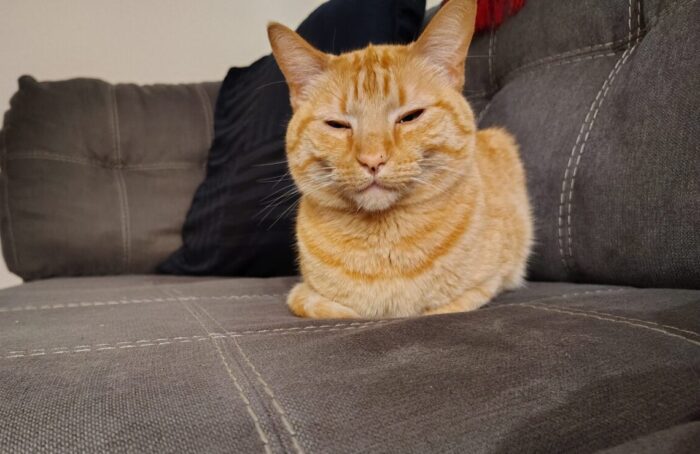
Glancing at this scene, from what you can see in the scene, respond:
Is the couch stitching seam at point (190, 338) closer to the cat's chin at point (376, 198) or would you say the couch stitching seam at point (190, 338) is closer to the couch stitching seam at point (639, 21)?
the cat's chin at point (376, 198)

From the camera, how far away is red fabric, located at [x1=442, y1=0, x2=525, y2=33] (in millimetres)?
1271

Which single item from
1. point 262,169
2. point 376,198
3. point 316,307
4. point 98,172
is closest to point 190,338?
point 316,307

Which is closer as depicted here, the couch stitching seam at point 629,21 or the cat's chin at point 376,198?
the cat's chin at point 376,198

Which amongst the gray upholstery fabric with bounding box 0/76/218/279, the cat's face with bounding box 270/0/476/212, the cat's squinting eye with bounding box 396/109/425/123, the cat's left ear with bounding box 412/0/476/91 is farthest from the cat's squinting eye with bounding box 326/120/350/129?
the gray upholstery fabric with bounding box 0/76/218/279

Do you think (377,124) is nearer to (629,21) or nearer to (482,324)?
(482,324)

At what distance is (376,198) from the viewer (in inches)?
33.9

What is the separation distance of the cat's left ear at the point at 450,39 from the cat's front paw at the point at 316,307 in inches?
21.3

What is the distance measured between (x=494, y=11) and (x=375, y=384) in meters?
1.21

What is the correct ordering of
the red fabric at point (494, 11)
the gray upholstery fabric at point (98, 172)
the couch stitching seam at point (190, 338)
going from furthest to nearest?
the gray upholstery fabric at point (98, 172) < the red fabric at point (494, 11) < the couch stitching seam at point (190, 338)

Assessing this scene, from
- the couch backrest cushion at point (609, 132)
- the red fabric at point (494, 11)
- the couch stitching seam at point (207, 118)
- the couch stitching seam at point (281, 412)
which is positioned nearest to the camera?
the couch stitching seam at point (281, 412)

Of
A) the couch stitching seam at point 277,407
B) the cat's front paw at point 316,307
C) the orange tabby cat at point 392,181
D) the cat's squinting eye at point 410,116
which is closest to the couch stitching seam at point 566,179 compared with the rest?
the orange tabby cat at point 392,181

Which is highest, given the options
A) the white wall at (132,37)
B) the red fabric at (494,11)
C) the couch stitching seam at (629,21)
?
the white wall at (132,37)

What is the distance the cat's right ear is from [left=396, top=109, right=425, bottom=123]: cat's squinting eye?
229 mm

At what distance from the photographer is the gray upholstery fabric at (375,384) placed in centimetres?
42
